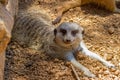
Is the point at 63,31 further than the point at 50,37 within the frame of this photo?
No

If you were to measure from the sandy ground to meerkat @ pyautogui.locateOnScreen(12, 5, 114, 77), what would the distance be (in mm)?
55

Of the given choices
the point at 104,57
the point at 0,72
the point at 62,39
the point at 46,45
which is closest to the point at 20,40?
the point at 46,45

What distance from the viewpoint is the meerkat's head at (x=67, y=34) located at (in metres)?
2.71

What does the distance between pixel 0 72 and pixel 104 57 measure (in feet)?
3.62

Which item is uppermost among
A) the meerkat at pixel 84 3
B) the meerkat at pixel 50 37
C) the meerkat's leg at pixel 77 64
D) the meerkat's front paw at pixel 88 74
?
the meerkat at pixel 84 3

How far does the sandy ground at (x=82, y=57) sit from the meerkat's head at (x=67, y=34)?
0.59 feet

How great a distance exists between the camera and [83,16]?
363 centimetres

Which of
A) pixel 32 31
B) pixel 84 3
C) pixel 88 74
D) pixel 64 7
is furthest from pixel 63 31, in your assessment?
pixel 84 3

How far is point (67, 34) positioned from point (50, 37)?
0.32 meters

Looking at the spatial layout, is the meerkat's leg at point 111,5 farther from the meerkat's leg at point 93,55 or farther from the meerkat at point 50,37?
the meerkat's leg at point 93,55

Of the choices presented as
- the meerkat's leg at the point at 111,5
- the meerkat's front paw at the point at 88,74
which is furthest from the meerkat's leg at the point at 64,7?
the meerkat's front paw at the point at 88,74

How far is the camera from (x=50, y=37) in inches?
118

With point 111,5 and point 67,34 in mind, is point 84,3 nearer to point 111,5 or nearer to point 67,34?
point 111,5

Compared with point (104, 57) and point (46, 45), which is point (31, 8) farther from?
point (104, 57)
